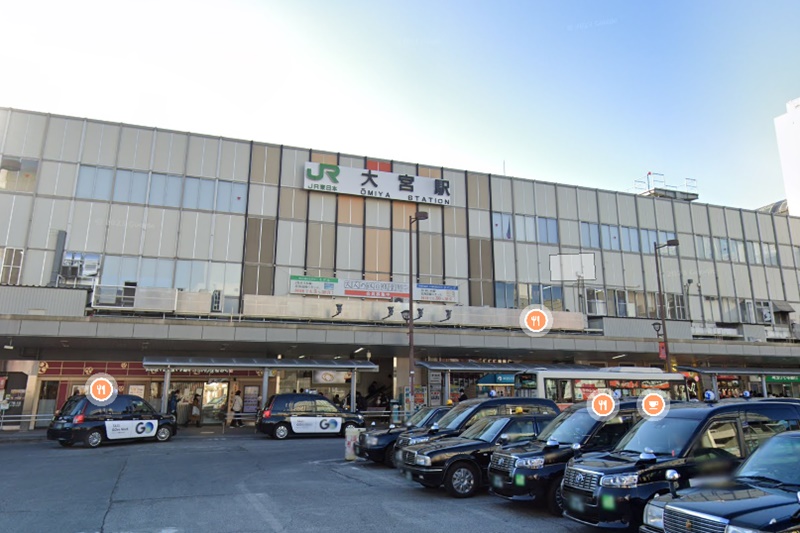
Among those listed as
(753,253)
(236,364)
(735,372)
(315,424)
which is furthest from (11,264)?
(753,253)

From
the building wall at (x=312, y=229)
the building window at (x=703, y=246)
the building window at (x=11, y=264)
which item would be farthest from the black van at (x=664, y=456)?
the building window at (x=703, y=246)

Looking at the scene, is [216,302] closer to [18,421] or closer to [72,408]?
[18,421]

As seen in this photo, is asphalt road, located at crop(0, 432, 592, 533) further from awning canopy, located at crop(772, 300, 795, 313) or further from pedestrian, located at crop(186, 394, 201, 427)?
awning canopy, located at crop(772, 300, 795, 313)

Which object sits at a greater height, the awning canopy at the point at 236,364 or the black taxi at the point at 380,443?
the awning canopy at the point at 236,364

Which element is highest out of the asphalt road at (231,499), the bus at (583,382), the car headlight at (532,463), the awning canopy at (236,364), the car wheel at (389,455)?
the awning canopy at (236,364)

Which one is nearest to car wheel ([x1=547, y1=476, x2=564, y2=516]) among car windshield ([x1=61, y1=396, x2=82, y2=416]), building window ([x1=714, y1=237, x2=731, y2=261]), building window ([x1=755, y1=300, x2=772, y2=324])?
car windshield ([x1=61, y1=396, x2=82, y2=416])

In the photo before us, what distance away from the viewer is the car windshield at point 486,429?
35.7 ft

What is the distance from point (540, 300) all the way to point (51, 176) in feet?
98.1

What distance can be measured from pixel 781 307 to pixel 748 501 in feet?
150

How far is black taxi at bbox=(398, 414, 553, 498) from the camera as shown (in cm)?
1020

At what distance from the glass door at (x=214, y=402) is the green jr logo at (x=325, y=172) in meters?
13.2

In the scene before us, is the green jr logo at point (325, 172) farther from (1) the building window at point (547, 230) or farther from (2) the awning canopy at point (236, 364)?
(1) the building window at point (547, 230)

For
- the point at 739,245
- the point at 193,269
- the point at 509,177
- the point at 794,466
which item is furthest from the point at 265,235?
the point at 739,245

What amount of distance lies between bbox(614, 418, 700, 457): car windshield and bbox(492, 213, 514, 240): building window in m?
29.8
